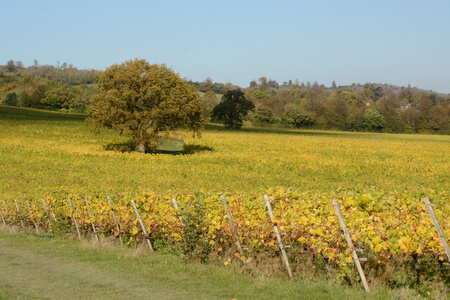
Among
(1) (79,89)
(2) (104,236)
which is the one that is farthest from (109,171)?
(1) (79,89)

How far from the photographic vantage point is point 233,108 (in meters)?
110

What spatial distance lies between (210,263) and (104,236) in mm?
6400

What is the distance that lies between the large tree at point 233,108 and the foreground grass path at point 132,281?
9410 cm

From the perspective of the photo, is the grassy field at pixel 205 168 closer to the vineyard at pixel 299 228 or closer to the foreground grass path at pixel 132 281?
the foreground grass path at pixel 132 281

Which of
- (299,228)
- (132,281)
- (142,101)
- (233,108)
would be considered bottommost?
(132,281)

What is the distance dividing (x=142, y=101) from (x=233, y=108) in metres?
57.3

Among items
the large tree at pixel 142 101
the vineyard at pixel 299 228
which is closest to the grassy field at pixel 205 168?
the large tree at pixel 142 101

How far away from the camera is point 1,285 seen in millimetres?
11242

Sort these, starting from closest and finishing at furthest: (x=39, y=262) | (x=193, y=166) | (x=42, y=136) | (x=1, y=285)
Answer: (x=1, y=285)
(x=39, y=262)
(x=193, y=166)
(x=42, y=136)

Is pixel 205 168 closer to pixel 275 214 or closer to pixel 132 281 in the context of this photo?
pixel 275 214

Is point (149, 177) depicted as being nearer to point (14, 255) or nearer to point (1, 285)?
point (14, 255)

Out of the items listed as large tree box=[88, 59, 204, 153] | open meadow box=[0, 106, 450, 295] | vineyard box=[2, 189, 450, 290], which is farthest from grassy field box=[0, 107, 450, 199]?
vineyard box=[2, 189, 450, 290]

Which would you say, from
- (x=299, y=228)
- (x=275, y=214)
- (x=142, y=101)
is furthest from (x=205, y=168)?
(x=299, y=228)

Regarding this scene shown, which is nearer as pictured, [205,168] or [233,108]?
[205,168]
